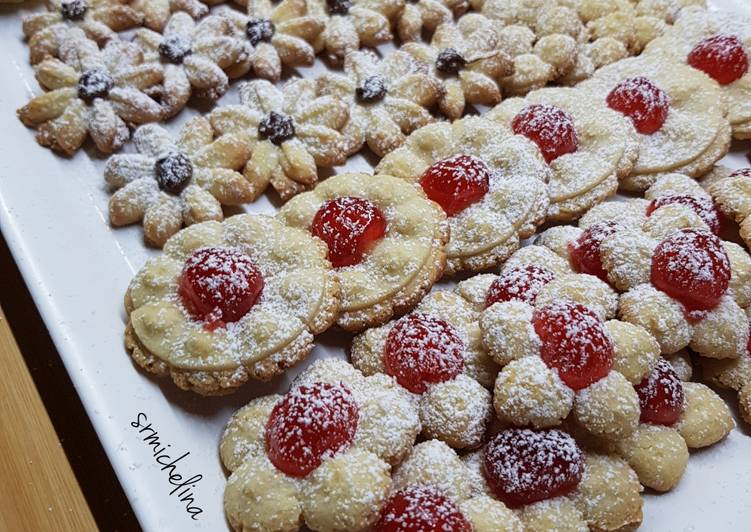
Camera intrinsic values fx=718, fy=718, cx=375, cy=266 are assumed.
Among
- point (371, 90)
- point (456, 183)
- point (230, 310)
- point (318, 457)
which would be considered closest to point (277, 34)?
point (371, 90)

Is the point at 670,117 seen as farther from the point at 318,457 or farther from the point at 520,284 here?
Answer: the point at 318,457

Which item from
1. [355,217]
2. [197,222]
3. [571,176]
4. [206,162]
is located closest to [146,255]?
[197,222]

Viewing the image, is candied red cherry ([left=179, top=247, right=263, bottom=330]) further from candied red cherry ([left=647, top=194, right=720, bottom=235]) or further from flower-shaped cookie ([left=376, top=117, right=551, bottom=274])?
candied red cherry ([left=647, top=194, right=720, bottom=235])

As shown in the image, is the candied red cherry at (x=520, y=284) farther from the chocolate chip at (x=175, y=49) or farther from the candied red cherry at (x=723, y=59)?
the chocolate chip at (x=175, y=49)

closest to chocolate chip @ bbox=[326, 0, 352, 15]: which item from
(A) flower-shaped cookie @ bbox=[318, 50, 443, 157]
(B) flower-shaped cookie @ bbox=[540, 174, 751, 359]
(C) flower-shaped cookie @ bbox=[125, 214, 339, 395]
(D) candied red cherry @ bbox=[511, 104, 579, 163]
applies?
(A) flower-shaped cookie @ bbox=[318, 50, 443, 157]

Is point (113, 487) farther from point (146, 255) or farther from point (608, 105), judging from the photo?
point (608, 105)
